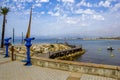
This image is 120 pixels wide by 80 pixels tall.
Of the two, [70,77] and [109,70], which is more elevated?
[109,70]

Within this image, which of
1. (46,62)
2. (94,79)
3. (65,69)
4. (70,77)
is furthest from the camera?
(46,62)

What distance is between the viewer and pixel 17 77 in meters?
6.50

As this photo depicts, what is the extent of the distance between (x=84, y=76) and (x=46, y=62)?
2726 mm

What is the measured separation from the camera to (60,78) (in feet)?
20.5

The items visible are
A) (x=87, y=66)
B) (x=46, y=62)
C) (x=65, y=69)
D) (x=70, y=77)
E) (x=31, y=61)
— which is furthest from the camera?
(x=31, y=61)

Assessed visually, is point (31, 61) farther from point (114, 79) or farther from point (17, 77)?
point (114, 79)

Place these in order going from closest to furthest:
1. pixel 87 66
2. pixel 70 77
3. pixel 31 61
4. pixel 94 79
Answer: pixel 94 79
pixel 70 77
pixel 87 66
pixel 31 61

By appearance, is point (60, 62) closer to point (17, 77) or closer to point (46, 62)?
point (46, 62)

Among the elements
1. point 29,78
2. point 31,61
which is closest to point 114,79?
point 29,78

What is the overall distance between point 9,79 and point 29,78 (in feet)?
2.91

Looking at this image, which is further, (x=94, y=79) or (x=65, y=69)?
(x=65, y=69)

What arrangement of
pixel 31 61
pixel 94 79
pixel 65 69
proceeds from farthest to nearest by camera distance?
pixel 31 61
pixel 65 69
pixel 94 79

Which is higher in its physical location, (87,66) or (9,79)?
(87,66)

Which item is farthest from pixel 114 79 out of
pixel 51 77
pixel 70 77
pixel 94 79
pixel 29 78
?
pixel 29 78
